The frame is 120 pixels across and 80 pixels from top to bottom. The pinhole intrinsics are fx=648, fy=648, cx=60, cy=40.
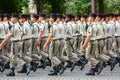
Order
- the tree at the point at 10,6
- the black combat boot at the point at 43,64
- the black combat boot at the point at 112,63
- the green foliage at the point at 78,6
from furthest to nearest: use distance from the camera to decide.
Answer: the green foliage at the point at 78,6 < the tree at the point at 10,6 < the black combat boot at the point at 43,64 < the black combat boot at the point at 112,63

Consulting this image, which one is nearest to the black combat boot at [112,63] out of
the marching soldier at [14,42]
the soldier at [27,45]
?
the soldier at [27,45]

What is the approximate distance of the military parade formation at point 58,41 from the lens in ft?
68.3

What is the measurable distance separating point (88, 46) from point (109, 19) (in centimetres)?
443

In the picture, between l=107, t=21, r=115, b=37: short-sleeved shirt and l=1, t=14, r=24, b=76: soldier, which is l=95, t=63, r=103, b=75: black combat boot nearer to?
l=1, t=14, r=24, b=76: soldier

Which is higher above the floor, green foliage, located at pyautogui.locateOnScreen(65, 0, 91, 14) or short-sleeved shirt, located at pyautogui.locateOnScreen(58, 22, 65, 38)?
short-sleeved shirt, located at pyautogui.locateOnScreen(58, 22, 65, 38)

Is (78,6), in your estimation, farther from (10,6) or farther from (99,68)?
(99,68)

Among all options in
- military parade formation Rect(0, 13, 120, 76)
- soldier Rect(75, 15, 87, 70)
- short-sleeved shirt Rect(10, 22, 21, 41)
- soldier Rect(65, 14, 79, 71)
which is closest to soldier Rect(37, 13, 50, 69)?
military parade formation Rect(0, 13, 120, 76)

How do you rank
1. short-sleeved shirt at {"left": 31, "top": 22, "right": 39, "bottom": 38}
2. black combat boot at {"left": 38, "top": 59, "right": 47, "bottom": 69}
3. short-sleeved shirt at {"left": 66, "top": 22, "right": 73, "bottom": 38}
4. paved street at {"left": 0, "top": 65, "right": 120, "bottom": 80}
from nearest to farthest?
paved street at {"left": 0, "top": 65, "right": 120, "bottom": 80}, short-sleeved shirt at {"left": 66, "top": 22, "right": 73, "bottom": 38}, short-sleeved shirt at {"left": 31, "top": 22, "right": 39, "bottom": 38}, black combat boot at {"left": 38, "top": 59, "right": 47, "bottom": 69}

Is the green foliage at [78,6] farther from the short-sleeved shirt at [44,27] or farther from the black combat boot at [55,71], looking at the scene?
the black combat boot at [55,71]

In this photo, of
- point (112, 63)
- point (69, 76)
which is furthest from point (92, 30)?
point (112, 63)

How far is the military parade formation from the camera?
819 inches

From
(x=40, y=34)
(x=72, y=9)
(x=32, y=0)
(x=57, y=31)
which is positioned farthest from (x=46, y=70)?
(x=72, y=9)

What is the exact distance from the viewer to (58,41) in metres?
21.1

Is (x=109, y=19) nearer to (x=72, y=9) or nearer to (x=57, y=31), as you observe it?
(x=57, y=31)
